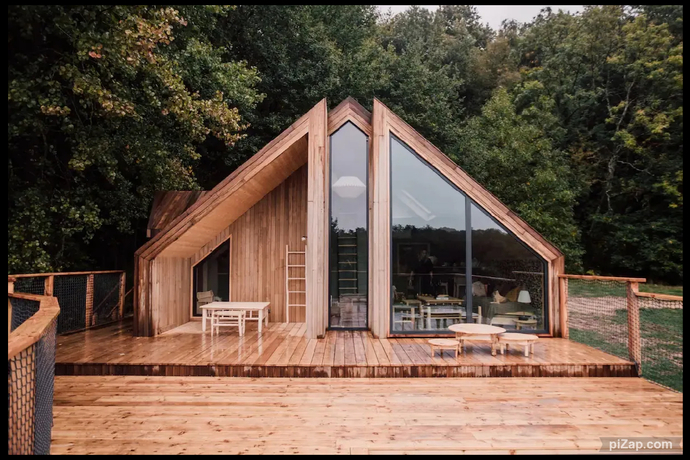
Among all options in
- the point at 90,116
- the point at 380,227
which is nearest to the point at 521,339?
the point at 380,227

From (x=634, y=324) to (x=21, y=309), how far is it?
7596mm

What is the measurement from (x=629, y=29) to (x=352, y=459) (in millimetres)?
23509

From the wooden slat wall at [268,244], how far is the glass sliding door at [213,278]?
0.40 ft

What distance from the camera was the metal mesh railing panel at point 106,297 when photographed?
8.84 metres

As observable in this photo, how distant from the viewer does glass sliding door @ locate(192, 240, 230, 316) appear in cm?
959

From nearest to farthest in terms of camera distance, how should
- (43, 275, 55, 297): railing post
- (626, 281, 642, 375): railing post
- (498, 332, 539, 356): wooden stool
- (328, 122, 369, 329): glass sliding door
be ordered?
(626, 281, 642, 375): railing post → (498, 332, 539, 356): wooden stool → (43, 275, 55, 297): railing post → (328, 122, 369, 329): glass sliding door

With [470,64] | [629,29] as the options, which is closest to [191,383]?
[470,64]

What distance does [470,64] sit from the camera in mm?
21969

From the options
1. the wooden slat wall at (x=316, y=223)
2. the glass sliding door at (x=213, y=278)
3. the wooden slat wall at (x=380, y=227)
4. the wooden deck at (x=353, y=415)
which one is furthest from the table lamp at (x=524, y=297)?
the glass sliding door at (x=213, y=278)

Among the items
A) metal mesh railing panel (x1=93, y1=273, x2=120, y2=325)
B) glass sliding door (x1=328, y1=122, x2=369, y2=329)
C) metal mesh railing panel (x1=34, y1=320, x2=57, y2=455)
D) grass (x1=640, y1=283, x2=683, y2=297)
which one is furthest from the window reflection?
grass (x1=640, y1=283, x2=683, y2=297)

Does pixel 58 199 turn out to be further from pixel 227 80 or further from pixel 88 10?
pixel 227 80

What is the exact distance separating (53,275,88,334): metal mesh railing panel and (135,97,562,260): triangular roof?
1680mm

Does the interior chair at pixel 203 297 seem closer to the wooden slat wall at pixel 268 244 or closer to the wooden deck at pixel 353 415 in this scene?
the wooden slat wall at pixel 268 244

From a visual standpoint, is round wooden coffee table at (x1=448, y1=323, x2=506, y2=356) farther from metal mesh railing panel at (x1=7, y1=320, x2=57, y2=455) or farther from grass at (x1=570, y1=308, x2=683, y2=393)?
metal mesh railing panel at (x1=7, y1=320, x2=57, y2=455)
